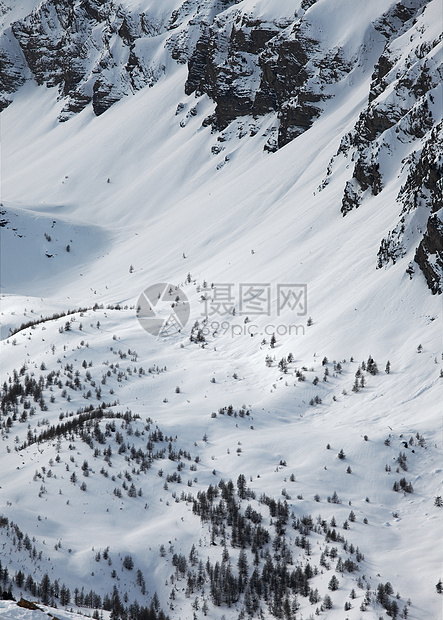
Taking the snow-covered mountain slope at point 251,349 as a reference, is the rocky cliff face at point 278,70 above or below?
above

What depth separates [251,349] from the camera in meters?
24.8

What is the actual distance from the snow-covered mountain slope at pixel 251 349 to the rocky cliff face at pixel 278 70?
200 mm

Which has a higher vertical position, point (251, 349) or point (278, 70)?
point (278, 70)

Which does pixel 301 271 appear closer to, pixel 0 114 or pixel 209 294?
pixel 209 294

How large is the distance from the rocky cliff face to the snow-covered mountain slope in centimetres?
20

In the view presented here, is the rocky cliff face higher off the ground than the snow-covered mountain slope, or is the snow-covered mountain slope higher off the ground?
the rocky cliff face

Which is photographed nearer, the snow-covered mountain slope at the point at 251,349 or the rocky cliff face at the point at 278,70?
the snow-covered mountain slope at the point at 251,349

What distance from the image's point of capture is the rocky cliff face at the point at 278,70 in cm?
2609

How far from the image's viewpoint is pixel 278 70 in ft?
168

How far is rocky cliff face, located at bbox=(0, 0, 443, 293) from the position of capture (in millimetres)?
26094

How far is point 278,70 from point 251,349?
35898mm

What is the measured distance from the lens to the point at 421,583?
11062 millimetres

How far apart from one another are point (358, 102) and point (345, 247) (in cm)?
2042

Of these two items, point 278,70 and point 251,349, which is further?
point 278,70
